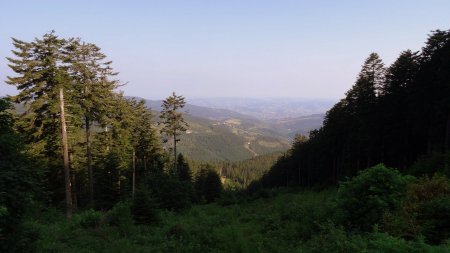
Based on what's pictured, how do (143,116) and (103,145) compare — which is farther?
(143,116)

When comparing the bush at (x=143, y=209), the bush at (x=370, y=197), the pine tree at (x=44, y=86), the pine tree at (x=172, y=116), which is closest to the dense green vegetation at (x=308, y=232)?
the bush at (x=370, y=197)

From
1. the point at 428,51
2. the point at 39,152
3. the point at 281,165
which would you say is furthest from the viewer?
the point at 281,165

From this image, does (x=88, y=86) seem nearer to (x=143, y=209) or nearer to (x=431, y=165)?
(x=143, y=209)

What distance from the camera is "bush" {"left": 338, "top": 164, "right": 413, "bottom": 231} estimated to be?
12344mm

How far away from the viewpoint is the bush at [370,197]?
12344mm

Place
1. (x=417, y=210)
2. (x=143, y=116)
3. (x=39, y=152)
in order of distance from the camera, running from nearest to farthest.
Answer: (x=417, y=210) → (x=39, y=152) → (x=143, y=116)

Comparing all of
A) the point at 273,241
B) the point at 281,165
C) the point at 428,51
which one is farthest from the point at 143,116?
the point at 281,165

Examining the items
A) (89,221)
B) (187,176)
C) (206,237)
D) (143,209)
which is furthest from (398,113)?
(187,176)

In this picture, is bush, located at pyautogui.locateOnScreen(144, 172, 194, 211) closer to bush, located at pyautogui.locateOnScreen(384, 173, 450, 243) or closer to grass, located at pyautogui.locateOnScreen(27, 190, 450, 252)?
grass, located at pyautogui.locateOnScreen(27, 190, 450, 252)

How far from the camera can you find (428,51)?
3444cm

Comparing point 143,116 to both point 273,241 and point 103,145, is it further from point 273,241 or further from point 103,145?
point 273,241

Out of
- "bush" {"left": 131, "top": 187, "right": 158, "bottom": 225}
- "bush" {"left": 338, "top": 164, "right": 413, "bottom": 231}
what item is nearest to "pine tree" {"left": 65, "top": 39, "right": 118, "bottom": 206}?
"bush" {"left": 131, "top": 187, "right": 158, "bottom": 225}

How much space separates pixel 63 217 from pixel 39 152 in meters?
5.46

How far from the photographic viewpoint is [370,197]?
12.5 m
